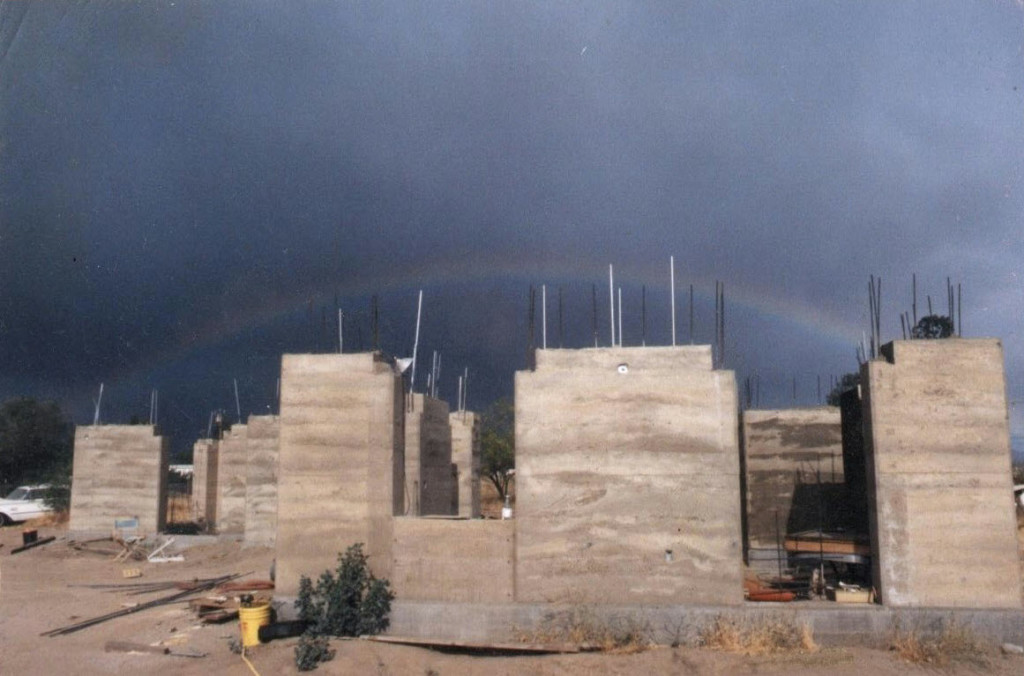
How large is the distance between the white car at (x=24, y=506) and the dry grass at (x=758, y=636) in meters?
29.4

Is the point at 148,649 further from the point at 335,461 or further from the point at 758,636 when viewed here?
the point at 758,636

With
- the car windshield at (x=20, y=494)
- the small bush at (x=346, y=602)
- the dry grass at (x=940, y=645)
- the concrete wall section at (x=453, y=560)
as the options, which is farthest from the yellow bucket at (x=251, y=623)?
the car windshield at (x=20, y=494)

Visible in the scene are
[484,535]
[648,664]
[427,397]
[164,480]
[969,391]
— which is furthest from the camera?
[164,480]

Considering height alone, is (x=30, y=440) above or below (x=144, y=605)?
above

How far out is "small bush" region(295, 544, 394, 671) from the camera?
10883 millimetres

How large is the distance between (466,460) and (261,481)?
5373 mm

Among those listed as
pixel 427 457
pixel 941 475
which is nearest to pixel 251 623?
pixel 427 457

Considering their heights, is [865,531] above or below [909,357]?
below

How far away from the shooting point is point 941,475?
403 inches

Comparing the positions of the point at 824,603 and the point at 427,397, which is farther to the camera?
the point at 427,397

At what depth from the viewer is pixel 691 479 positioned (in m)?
10.6

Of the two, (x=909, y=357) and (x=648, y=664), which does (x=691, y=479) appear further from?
(x=909, y=357)

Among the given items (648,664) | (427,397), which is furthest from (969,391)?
(427,397)

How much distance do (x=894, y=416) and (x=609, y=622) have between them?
4.58 metres
